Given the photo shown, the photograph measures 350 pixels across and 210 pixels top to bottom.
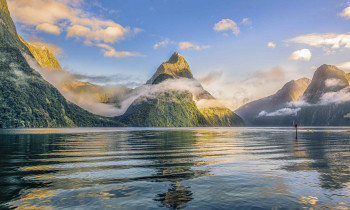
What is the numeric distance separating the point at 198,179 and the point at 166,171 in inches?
151

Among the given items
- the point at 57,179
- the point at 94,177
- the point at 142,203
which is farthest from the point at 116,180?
the point at 142,203

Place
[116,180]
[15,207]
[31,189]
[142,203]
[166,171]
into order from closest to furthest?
[15,207] < [142,203] < [31,189] < [116,180] < [166,171]

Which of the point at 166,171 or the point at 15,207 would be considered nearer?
the point at 15,207

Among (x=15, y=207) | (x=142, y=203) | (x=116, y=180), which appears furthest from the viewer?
(x=116, y=180)

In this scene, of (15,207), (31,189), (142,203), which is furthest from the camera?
(31,189)

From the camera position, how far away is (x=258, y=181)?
55.8 feet

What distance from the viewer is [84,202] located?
1202 centimetres

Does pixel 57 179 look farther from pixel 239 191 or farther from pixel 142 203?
pixel 239 191

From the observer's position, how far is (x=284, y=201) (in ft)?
41.0

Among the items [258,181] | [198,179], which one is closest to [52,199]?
[198,179]

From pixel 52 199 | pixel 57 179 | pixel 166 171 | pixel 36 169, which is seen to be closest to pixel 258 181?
pixel 166 171

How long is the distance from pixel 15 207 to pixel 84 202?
9.62 ft

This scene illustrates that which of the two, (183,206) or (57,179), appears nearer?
(183,206)

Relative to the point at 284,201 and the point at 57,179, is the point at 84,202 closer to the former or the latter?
the point at 57,179
